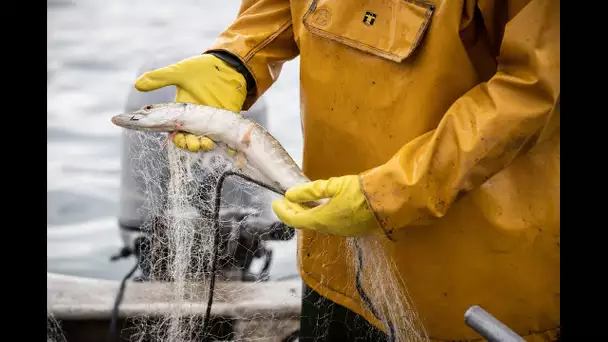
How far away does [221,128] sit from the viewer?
1.89 meters

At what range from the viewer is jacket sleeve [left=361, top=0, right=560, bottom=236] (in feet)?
4.80

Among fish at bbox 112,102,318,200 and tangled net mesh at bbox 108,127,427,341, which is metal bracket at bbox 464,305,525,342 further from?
fish at bbox 112,102,318,200

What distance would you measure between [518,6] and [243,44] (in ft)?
2.75

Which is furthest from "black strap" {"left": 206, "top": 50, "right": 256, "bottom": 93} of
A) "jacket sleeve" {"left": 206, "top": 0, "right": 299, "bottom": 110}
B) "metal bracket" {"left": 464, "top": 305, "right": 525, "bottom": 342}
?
"metal bracket" {"left": 464, "top": 305, "right": 525, "bottom": 342}

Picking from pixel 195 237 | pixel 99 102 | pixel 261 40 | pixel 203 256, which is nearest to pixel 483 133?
pixel 261 40

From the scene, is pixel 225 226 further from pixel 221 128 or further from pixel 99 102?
pixel 99 102

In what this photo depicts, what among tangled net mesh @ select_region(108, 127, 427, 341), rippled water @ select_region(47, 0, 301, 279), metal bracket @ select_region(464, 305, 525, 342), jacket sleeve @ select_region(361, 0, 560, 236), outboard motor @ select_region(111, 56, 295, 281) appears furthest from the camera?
rippled water @ select_region(47, 0, 301, 279)

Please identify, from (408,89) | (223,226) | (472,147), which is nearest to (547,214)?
(472,147)

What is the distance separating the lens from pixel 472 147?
1.51 m

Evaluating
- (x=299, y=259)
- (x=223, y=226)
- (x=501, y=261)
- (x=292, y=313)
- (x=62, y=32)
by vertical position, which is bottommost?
(x=62, y=32)

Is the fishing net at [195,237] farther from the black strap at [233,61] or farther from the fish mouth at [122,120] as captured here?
the black strap at [233,61]

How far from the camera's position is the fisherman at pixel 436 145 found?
152 centimetres

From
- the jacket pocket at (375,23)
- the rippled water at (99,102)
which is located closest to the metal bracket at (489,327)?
the jacket pocket at (375,23)
